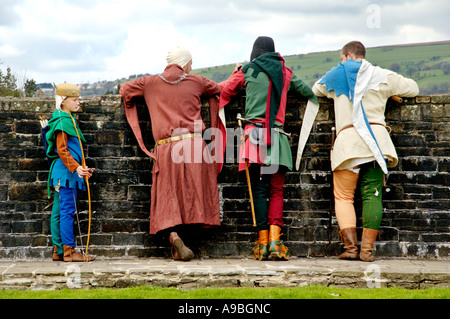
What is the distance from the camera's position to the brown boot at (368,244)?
257 inches

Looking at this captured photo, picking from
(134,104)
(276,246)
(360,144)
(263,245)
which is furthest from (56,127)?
(360,144)

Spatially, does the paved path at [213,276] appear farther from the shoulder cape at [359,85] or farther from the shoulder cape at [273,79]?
the shoulder cape at [273,79]

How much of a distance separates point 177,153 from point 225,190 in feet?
2.55

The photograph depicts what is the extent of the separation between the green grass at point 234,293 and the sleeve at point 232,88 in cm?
222

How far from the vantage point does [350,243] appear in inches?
260

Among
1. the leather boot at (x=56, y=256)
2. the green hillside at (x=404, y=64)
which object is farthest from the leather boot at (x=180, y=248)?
the green hillside at (x=404, y=64)

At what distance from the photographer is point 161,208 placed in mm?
6445

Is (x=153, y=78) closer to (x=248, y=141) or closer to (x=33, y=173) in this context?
(x=248, y=141)

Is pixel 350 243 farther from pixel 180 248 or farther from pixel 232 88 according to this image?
pixel 232 88

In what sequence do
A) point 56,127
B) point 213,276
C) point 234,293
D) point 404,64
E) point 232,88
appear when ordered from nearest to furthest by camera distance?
1. point 234,293
2. point 213,276
3. point 56,127
4. point 232,88
5. point 404,64

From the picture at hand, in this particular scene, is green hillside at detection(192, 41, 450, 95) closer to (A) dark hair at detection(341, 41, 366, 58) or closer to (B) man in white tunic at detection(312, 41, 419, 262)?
(A) dark hair at detection(341, 41, 366, 58)

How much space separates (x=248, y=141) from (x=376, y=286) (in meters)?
1.95

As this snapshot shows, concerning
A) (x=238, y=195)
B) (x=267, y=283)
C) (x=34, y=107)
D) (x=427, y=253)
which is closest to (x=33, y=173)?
(x=34, y=107)

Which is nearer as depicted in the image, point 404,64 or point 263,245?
point 263,245
